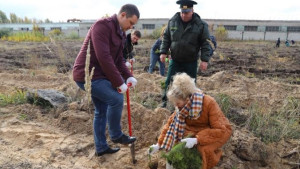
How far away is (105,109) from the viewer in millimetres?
2922

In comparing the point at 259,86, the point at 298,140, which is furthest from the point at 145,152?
the point at 259,86

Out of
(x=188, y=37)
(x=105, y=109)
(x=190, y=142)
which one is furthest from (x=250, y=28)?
(x=190, y=142)

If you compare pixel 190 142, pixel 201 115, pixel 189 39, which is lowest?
pixel 190 142

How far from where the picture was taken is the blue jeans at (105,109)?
261 cm

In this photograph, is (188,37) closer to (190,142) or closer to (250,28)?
(190,142)

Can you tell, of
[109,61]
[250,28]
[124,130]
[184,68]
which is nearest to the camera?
[109,61]

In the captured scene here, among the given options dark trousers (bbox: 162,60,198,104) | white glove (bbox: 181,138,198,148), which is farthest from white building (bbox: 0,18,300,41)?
white glove (bbox: 181,138,198,148)

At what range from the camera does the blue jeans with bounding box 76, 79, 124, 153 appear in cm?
261

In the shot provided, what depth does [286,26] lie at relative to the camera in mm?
33469

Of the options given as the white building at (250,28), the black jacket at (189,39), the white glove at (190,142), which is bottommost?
the white glove at (190,142)

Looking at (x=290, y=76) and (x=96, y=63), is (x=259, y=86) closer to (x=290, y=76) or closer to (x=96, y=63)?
(x=290, y=76)

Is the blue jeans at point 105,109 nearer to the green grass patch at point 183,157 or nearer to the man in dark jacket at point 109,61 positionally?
the man in dark jacket at point 109,61

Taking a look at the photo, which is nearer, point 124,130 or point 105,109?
point 105,109

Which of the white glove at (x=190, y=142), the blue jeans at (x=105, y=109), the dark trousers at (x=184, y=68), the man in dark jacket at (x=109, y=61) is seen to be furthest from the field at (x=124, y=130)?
the white glove at (x=190, y=142)
